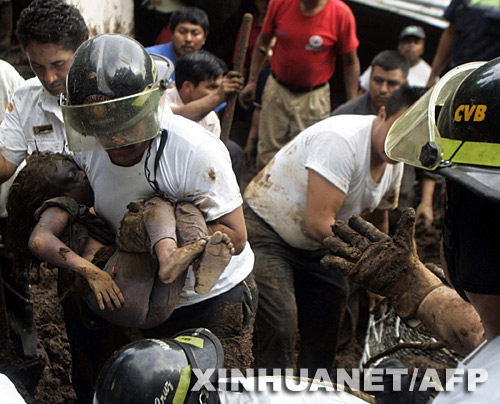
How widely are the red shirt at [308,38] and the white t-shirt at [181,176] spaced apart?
3249 millimetres

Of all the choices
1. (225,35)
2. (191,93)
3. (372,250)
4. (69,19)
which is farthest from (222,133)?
(225,35)

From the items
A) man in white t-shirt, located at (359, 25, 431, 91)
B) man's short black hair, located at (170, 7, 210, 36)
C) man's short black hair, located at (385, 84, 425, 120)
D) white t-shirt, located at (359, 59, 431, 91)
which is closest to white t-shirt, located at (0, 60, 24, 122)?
man's short black hair, located at (170, 7, 210, 36)

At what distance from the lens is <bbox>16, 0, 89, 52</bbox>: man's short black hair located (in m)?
2.69

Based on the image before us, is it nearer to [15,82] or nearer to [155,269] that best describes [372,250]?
[155,269]

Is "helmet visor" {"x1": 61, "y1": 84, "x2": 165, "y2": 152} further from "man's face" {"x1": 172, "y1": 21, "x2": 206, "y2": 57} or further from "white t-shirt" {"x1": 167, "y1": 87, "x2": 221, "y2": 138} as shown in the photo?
"man's face" {"x1": 172, "y1": 21, "x2": 206, "y2": 57}

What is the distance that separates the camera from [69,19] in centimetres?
278

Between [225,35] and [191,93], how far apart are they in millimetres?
3734

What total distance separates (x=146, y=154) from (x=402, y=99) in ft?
4.91

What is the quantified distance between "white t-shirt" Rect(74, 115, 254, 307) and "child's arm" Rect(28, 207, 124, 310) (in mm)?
297

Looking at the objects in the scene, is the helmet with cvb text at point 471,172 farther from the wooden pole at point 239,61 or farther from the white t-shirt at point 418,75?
the white t-shirt at point 418,75

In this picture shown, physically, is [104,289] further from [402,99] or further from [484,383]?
[402,99]

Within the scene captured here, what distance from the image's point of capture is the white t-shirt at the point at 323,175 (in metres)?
2.91

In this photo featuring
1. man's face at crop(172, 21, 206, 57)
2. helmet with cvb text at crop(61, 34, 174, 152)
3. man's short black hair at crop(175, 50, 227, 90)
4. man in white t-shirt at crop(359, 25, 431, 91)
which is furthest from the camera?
man in white t-shirt at crop(359, 25, 431, 91)

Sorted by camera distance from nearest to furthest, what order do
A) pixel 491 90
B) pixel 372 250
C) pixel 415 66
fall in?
1. pixel 491 90
2. pixel 372 250
3. pixel 415 66
